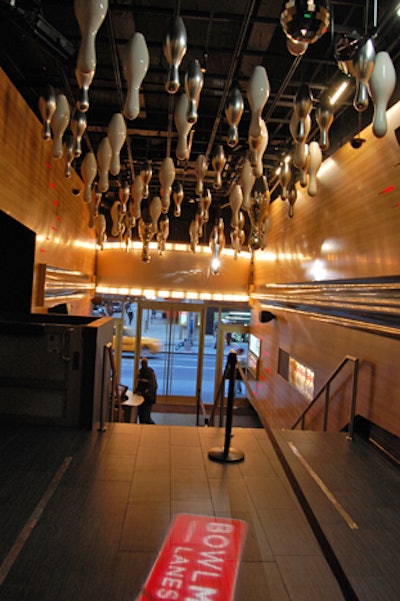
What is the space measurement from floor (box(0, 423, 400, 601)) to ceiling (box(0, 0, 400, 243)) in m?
3.00

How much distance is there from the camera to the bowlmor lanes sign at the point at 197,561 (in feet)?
8.23

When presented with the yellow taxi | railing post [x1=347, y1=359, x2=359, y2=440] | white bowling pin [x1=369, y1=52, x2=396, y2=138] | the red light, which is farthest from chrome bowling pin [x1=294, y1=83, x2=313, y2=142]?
the yellow taxi

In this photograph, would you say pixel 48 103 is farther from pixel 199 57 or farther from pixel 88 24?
pixel 199 57

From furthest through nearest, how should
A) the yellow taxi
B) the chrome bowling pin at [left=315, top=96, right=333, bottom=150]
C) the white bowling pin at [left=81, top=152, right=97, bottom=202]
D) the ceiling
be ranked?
the yellow taxi < the white bowling pin at [left=81, top=152, right=97, bottom=202] < the ceiling < the chrome bowling pin at [left=315, top=96, right=333, bottom=150]

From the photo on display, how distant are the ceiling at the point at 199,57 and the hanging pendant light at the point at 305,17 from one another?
66 cm

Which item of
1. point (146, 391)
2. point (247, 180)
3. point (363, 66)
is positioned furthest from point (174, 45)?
point (146, 391)

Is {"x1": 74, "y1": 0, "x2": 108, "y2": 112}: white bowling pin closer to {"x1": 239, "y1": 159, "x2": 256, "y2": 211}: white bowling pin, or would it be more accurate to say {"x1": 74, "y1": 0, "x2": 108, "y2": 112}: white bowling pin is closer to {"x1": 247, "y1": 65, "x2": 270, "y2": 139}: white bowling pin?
{"x1": 247, "y1": 65, "x2": 270, "y2": 139}: white bowling pin

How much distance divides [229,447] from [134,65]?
11.4ft

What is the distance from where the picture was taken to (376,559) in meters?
2.94

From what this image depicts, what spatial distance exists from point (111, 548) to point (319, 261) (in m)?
5.80

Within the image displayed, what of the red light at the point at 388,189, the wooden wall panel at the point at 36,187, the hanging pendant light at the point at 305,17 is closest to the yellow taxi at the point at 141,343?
the wooden wall panel at the point at 36,187

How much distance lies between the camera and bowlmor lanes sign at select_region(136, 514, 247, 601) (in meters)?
2.51

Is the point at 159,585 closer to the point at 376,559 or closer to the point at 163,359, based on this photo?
the point at 376,559

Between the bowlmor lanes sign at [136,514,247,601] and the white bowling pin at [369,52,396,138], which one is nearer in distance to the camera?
the bowlmor lanes sign at [136,514,247,601]
